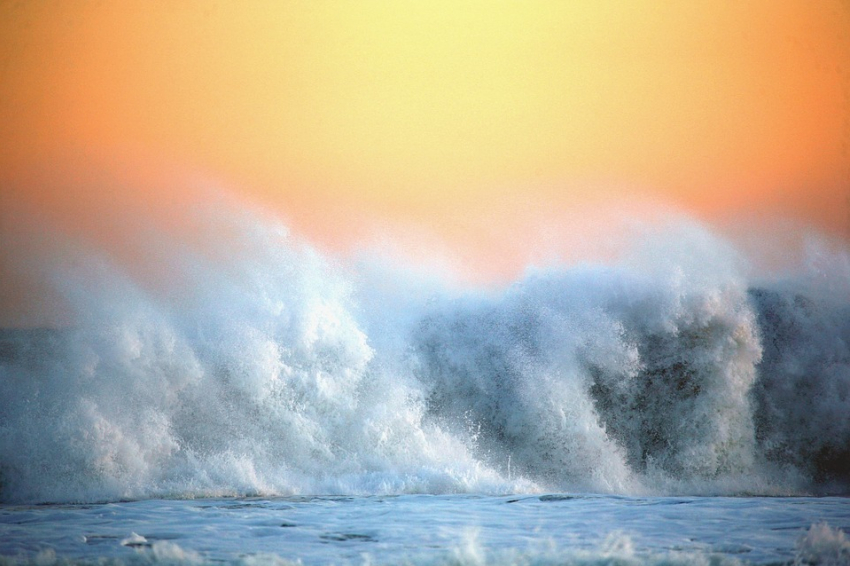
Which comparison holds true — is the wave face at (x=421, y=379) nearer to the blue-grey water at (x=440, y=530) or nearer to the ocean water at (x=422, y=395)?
the ocean water at (x=422, y=395)

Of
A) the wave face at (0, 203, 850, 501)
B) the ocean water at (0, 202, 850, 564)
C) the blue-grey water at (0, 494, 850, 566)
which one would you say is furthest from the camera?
the wave face at (0, 203, 850, 501)

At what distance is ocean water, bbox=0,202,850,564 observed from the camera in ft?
25.2

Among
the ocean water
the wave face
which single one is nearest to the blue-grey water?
the ocean water

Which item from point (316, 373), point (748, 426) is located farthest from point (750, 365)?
point (316, 373)

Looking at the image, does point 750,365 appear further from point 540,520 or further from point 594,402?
point 540,520

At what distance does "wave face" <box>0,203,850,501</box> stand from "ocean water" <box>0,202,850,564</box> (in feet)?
0.11

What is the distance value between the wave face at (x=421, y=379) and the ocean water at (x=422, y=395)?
0.11 feet

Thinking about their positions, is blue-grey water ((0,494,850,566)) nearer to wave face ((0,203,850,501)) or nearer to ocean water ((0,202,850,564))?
ocean water ((0,202,850,564))

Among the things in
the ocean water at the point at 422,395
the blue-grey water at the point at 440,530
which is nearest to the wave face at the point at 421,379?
the ocean water at the point at 422,395

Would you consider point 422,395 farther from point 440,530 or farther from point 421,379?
point 440,530

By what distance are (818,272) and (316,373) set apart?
335 inches

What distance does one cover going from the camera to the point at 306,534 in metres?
6.14

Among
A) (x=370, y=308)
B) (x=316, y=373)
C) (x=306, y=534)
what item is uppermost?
(x=370, y=308)

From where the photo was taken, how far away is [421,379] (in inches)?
435
